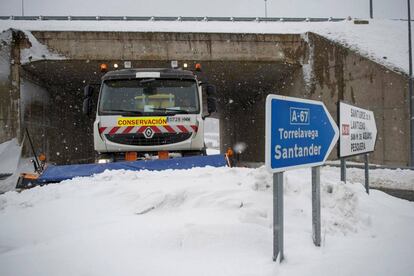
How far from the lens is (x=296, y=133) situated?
10.1ft

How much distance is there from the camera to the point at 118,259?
283 cm

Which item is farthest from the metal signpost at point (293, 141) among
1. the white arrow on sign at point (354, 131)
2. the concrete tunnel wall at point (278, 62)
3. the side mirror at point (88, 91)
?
the concrete tunnel wall at point (278, 62)

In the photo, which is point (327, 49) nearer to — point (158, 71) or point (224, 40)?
point (224, 40)

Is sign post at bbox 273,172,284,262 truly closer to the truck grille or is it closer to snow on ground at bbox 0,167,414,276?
snow on ground at bbox 0,167,414,276

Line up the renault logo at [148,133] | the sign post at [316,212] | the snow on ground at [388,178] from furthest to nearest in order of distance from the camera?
1. the snow on ground at [388,178]
2. the renault logo at [148,133]
3. the sign post at [316,212]

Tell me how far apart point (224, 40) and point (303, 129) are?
492 inches

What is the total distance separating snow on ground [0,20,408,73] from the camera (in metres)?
14.9

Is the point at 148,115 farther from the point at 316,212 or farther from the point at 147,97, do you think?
the point at 316,212

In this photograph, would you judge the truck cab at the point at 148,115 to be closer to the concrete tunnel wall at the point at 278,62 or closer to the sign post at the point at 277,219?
the sign post at the point at 277,219

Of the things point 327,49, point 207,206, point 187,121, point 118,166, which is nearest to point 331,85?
point 327,49

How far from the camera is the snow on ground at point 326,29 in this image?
1488 centimetres

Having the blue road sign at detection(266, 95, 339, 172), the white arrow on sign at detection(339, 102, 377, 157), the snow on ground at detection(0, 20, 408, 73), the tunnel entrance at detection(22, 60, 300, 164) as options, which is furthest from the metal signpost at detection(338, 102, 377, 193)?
the tunnel entrance at detection(22, 60, 300, 164)

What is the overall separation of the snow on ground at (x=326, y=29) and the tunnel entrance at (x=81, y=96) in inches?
62.1

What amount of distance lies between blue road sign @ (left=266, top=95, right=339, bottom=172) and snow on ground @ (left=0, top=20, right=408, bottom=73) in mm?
12420
